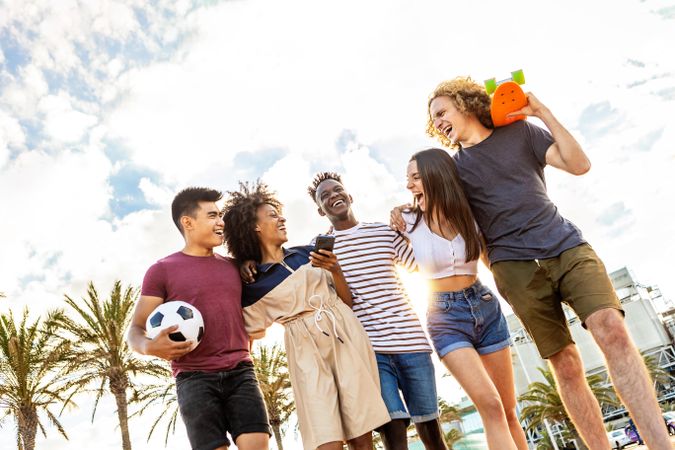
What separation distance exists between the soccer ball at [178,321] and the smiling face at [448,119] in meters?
2.43

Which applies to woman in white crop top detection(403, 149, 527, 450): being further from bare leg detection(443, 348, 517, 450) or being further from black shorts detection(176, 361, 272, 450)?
black shorts detection(176, 361, 272, 450)

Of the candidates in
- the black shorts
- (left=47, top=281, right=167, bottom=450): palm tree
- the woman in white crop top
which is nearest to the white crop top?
the woman in white crop top

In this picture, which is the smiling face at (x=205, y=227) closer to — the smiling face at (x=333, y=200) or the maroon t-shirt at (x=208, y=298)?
the maroon t-shirt at (x=208, y=298)

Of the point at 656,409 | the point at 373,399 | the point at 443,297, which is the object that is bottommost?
the point at 656,409

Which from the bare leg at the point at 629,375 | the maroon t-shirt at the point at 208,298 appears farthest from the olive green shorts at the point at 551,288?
the maroon t-shirt at the point at 208,298

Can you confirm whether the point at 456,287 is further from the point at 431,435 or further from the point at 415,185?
the point at 431,435

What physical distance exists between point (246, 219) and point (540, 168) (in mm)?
2383

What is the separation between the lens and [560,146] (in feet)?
12.6

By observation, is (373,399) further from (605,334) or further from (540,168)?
(540,168)

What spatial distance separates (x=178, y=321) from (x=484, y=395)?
2141 millimetres

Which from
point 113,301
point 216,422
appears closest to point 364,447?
point 216,422

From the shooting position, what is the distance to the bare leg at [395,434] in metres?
3.69

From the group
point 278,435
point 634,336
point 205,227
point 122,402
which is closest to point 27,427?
point 122,402

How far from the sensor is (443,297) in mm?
4125
